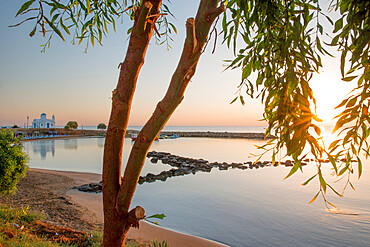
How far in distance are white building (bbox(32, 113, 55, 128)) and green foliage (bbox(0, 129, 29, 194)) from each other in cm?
6965

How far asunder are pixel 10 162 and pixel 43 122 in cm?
7070

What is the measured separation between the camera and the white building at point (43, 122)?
214 ft

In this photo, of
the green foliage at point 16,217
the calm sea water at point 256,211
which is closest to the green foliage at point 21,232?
the green foliage at point 16,217

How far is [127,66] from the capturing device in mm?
1568

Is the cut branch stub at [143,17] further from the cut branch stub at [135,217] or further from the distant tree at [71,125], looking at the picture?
the distant tree at [71,125]

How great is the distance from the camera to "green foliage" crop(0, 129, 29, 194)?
4449 mm

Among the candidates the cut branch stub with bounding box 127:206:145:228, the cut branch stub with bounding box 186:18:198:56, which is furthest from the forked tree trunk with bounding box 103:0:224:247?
the cut branch stub with bounding box 186:18:198:56

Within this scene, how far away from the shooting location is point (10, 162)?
4.48 metres

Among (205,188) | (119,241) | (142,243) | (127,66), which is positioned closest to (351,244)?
(142,243)

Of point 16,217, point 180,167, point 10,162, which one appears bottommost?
point 180,167

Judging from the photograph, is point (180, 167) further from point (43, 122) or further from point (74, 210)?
point (43, 122)

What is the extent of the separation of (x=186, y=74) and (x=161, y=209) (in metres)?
7.71

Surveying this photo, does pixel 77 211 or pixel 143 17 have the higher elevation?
pixel 143 17

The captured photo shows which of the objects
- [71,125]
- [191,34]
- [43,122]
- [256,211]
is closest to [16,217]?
[191,34]
